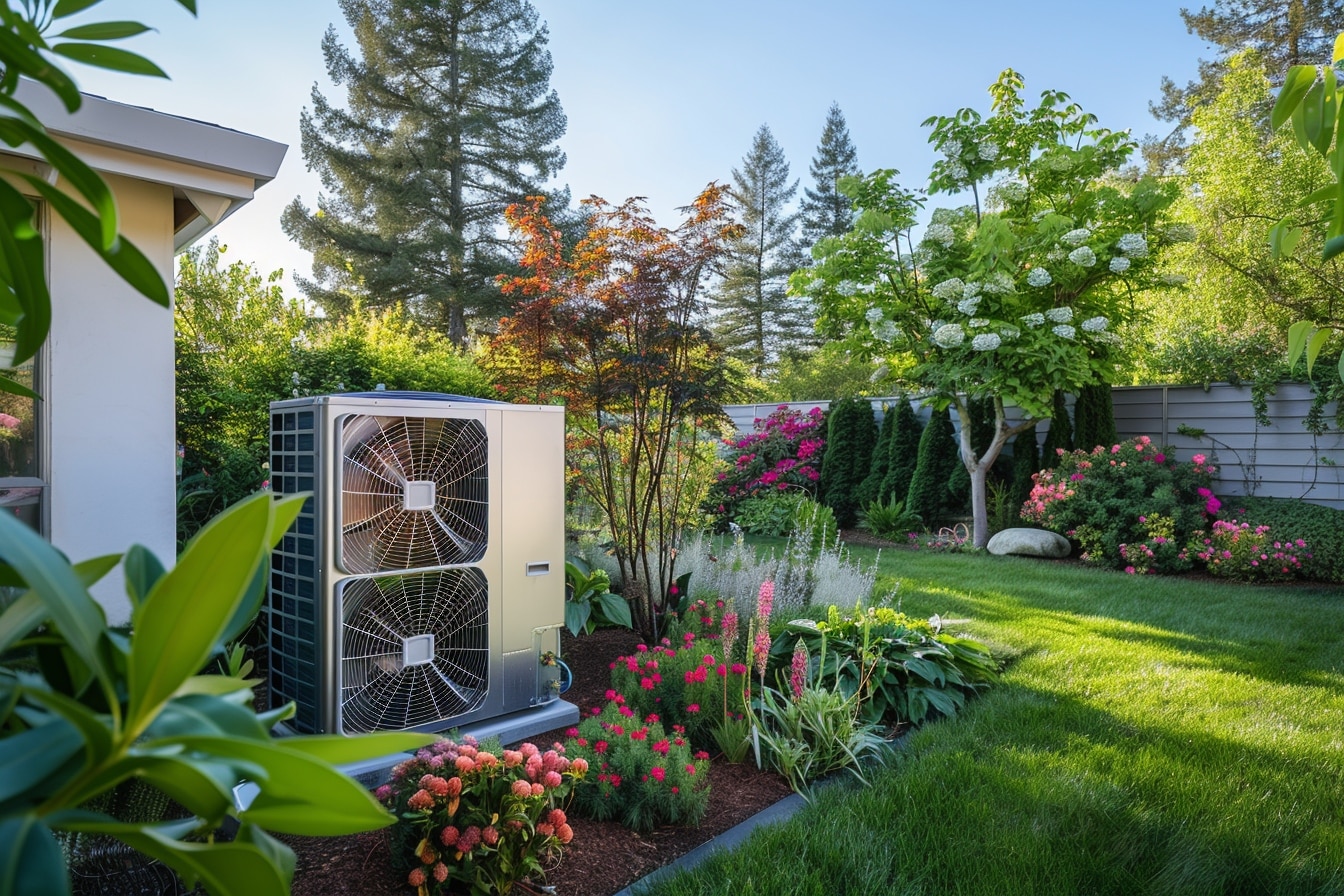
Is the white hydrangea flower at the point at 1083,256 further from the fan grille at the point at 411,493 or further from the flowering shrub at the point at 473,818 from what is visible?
the flowering shrub at the point at 473,818

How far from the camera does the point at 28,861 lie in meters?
0.28

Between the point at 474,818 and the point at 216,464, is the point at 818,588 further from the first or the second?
the point at 216,464

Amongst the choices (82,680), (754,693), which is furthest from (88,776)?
(754,693)

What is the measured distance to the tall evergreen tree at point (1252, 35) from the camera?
12.8 m

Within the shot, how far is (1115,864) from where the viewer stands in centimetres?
195

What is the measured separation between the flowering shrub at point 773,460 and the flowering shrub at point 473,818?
715 cm

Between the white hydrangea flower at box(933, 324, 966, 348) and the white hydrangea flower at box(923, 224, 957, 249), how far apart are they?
0.94m

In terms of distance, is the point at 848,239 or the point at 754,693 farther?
the point at 848,239

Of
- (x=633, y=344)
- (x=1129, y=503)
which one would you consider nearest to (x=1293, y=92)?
(x=633, y=344)

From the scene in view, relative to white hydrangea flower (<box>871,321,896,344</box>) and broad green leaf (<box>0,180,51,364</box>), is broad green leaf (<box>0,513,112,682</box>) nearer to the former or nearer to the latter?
broad green leaf (<box>0,180,51,364</box>)

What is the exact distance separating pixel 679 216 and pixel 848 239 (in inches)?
181

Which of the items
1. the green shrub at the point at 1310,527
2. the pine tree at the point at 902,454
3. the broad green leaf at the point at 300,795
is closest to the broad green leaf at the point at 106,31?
the broad green leaf at the point at 300,795

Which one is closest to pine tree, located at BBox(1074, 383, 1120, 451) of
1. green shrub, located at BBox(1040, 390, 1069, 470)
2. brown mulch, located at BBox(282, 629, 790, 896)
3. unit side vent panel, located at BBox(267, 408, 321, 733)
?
green shrub, located at BBox(1040, 390, 1069, 470)

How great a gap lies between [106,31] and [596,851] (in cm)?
208
